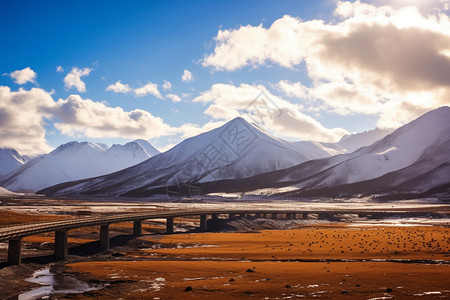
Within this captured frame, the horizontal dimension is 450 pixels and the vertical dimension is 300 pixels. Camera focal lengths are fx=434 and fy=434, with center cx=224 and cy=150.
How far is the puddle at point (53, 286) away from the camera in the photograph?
35.8m

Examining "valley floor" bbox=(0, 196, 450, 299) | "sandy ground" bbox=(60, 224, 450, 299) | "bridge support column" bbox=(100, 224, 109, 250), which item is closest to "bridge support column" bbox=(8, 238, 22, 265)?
"valley floor" bbox=(0, 196, 450, 299)

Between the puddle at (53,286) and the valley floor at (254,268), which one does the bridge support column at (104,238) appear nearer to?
the valley floor at (254,268)

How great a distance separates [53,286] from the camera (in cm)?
3884

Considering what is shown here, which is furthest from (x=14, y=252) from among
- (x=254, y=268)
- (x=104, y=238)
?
(x=254, y=268)

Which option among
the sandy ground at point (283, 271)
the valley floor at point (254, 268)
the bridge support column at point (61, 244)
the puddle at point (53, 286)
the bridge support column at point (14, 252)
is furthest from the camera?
the bridge support column at point (61, 244)

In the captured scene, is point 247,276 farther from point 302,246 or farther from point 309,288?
point 302,246

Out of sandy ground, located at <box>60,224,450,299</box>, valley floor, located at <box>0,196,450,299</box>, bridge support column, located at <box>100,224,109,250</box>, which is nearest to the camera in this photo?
sandy ground, located at <box>60,224,450,299</box>

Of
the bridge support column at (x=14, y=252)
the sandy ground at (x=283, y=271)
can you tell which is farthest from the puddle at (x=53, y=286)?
the bridge support column at (x=14, y=252)

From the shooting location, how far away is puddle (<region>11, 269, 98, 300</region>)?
3578 cm

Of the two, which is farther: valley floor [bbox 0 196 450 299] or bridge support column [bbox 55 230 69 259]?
bridge support column [bbox 55 230 69 259]

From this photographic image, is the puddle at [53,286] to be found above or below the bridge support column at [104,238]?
below

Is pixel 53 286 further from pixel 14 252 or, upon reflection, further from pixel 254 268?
pixel 254 268

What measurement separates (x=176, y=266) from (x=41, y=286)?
13808 millimetres

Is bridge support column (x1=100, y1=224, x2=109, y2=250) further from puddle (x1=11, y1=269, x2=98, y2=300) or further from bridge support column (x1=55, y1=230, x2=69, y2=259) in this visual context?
puddle (x1=11, y1=269, x2=98, y2=300)
